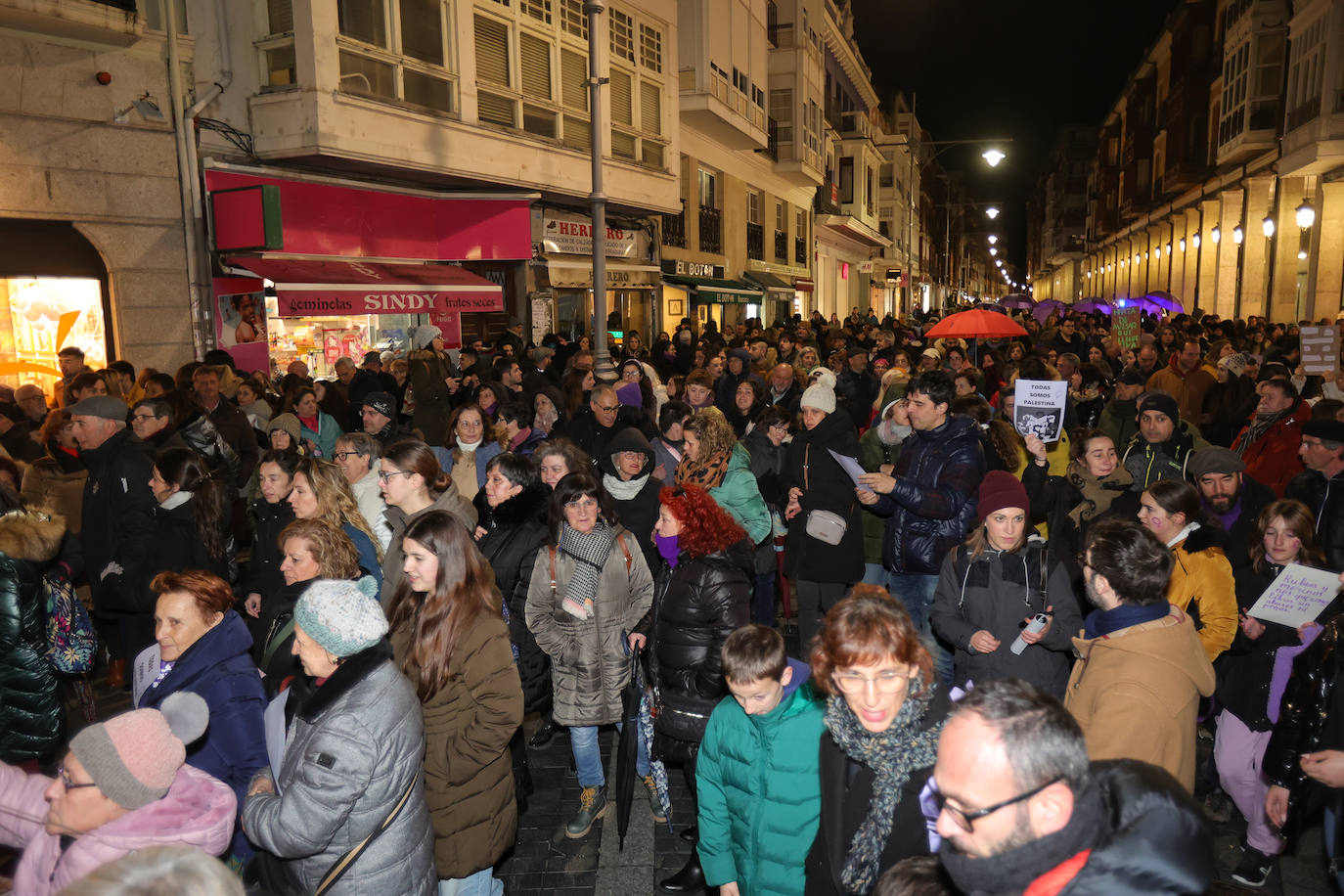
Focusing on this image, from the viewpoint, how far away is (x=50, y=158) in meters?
10.4

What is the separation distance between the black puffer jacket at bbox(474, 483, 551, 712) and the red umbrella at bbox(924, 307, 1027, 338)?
8.56 metres

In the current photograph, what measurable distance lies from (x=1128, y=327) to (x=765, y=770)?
13715 millimetres

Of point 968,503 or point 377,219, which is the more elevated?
point 377,219

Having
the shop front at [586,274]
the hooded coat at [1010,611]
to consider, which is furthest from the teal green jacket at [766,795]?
the shop front at [586,274]

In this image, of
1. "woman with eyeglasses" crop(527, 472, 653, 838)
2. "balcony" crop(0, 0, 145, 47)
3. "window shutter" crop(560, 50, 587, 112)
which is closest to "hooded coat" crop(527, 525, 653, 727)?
"woman with eyeglasses" crop(527, 472, 653, 838)

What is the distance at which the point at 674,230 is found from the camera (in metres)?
24.2

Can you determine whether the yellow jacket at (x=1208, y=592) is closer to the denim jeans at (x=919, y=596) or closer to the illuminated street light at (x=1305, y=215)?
the denim jeans at (x=919, y=596)

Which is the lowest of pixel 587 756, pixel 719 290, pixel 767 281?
pixel 587 756

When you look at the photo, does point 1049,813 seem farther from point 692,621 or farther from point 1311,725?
point 692,621

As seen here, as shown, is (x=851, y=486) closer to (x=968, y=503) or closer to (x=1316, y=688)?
(x=968, y=503)

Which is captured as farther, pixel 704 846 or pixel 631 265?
pixel 631 265

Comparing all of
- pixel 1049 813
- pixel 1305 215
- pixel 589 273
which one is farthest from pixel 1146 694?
pixel 1305 215

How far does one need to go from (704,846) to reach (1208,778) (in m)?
3.60

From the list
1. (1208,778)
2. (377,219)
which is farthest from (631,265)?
(1208,778)
